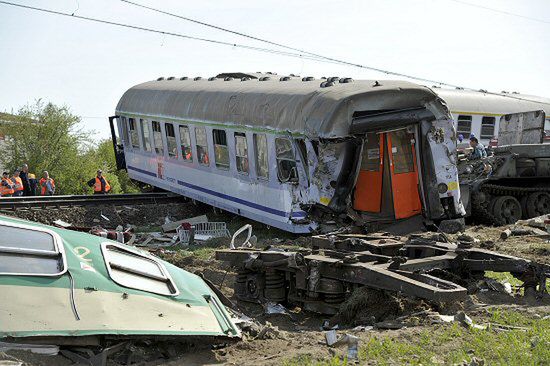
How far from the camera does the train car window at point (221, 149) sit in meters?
19.5

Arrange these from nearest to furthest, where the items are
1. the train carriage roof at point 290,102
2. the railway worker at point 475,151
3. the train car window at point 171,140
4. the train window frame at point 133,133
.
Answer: the train carriage roof at point 290,102 < the railway worker at point 475,151 < the train car window at point 171,140 < the train window frame at point 133,133

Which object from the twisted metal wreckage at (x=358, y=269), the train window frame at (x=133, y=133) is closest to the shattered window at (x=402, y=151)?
the twisted metal wreckage at (x=358, y=269)

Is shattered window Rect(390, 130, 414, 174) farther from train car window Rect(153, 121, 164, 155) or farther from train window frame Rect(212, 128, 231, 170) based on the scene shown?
train car window Rect(153, 121, 164, 155)

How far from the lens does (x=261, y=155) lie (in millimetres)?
17828

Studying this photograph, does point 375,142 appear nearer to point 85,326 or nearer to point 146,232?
point 146,232

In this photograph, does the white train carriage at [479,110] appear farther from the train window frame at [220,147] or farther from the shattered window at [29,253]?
the shattered window at [29,253]

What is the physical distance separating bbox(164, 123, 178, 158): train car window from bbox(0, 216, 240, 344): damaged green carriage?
48.5 feet

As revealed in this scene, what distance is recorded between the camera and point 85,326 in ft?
21.0

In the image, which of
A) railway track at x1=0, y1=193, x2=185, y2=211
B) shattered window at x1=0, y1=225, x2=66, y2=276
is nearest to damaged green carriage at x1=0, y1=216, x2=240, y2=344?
shattered window at x1=0, y1=225, x2=66, y2=276

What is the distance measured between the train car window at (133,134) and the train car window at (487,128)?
1396cm

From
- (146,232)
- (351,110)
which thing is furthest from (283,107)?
(146,232)

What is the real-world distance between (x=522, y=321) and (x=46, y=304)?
4.77 m

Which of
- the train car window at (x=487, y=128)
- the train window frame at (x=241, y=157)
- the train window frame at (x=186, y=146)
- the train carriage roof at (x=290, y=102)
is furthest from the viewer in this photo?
the train car window at (x=487, y=128)

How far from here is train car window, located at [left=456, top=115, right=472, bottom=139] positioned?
1260 inches
